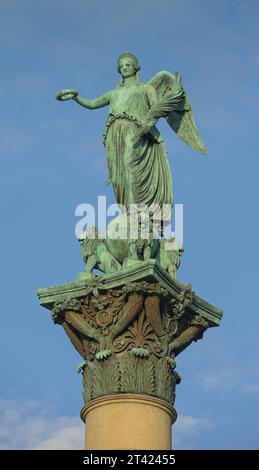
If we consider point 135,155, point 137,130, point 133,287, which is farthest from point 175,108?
point 133,287

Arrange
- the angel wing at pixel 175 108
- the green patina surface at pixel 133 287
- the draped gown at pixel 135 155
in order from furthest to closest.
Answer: the angel wing at pixel 175 108
the draped gown at pixel 135 155
the green patina surface at pixel 133 287

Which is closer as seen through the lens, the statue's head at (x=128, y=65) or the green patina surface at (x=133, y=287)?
the green patina surface at (x=133, y=287)

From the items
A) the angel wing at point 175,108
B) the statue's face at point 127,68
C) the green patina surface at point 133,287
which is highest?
the statue's face at point 127,68

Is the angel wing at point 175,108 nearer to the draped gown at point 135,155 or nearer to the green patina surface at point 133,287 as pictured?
the green patina surface at point 133,287

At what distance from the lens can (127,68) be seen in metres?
42.5

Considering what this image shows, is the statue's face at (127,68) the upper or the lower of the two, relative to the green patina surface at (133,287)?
upper

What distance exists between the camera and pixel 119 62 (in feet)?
140

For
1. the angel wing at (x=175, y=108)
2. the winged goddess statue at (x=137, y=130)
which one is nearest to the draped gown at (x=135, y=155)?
the winged goddess statue at (x=137, y=130)

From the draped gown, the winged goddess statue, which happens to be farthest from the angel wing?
the draped gown

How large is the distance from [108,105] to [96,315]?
267 inches

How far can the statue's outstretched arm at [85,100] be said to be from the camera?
139 ft

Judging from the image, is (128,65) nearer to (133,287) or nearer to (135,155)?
(135,155)

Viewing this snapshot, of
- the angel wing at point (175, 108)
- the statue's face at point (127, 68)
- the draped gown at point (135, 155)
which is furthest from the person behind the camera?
the statue's face at point (127, 68)

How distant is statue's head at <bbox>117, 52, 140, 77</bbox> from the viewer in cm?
4256
